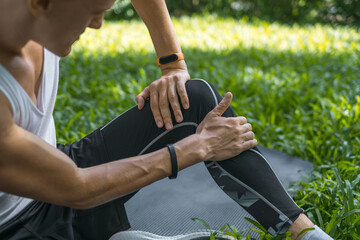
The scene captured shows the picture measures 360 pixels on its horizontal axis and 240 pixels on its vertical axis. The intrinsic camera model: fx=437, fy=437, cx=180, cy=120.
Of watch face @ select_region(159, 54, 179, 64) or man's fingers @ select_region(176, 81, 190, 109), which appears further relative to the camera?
watch face @ select_region(159, 54, 179, 64)

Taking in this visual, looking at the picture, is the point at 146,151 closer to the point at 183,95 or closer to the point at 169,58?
the point at 183,95

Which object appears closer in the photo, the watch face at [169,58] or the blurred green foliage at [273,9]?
the watch face at [169,58]

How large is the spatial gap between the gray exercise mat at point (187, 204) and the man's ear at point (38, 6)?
89 centimetres

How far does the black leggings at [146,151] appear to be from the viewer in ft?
4.76

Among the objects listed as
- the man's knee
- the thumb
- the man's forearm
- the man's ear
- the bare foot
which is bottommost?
the bare foot

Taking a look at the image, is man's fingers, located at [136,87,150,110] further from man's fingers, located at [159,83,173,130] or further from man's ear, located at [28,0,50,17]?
man's ear, located at [28,0,50,17]

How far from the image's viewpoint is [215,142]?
1.46 metres

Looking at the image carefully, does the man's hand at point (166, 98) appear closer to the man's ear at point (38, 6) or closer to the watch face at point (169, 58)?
the watch face at point (169, 58)

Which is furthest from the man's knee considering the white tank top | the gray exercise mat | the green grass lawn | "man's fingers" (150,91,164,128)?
the green grass lawn

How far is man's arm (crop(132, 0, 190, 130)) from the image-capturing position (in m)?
1.56

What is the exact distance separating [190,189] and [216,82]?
1719 mm

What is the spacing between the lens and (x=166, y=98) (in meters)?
1.58

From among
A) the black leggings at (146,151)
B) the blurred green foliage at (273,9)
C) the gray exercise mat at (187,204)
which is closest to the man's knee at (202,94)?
the black leggings at (146,151)

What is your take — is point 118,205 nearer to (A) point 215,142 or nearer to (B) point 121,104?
(A) point 215,142
